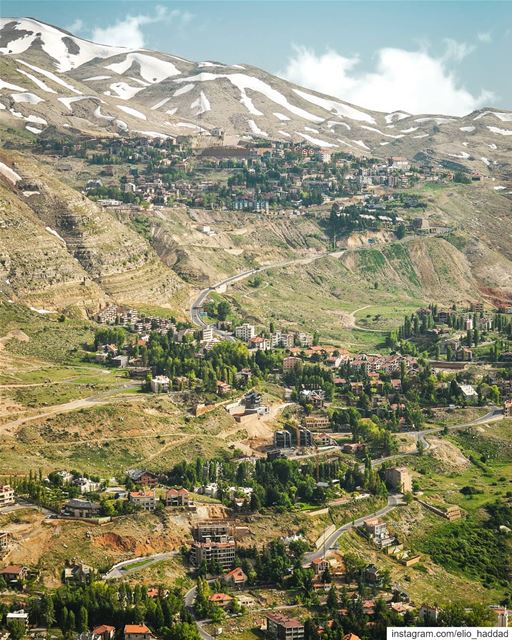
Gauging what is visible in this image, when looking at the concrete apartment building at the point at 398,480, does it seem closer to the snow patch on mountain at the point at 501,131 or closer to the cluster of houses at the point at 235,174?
the cluster of houses at the point at 235,174

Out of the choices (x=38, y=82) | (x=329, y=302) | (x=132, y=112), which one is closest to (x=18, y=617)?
(x=329, y=302)

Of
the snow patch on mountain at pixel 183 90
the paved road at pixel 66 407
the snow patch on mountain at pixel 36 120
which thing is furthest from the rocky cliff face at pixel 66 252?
the snow patch on mountain at pixel 183 90

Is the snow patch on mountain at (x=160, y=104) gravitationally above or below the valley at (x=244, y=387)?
above

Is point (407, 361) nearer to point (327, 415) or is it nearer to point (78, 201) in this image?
point (327, 415)

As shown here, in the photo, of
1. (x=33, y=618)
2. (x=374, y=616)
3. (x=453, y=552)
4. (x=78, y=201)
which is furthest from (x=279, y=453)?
(x=78, y=201)

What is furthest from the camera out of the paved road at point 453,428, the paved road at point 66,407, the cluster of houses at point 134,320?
the cluster of houses at point 134,320

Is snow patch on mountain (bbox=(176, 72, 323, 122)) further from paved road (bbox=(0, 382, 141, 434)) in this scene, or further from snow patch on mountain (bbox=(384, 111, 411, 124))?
paved road (bbox=(0, 382, 141, 434))
